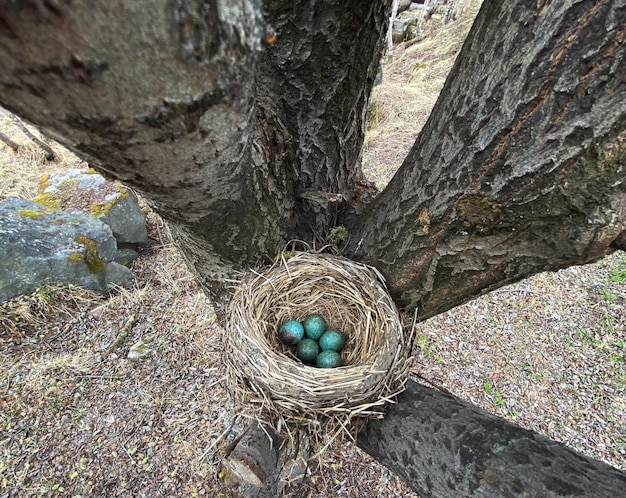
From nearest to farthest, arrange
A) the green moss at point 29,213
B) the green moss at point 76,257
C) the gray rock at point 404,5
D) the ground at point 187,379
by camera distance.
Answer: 1. the ground at point 187,379
2. the green moss at point 76,257
3. the green moss at point 29,213
4. the gray rock at point 404,5

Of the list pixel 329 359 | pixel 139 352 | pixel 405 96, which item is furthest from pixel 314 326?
pixel 405 96

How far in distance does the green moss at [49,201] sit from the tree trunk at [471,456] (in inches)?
153

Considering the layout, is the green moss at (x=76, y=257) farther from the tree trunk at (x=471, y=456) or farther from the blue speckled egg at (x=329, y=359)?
the tree trunk at (x=471, y=456)

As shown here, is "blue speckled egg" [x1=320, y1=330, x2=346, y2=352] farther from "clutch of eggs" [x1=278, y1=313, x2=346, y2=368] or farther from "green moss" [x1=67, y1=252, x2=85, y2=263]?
"green moss" [x1=67, y1=252, x2=85, y2=263]

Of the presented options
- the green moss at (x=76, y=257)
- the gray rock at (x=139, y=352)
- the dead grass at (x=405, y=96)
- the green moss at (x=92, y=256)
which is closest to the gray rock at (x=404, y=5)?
the dead grass at (x=405, y=96)

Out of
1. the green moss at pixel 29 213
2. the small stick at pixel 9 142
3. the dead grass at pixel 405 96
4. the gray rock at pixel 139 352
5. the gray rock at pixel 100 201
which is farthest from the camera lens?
the small stick at pixel 9 142

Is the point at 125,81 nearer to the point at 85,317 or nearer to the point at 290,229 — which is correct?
the point at 290,229

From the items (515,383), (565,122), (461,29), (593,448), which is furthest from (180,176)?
(461,29)

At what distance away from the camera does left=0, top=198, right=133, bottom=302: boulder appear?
3.07 metres

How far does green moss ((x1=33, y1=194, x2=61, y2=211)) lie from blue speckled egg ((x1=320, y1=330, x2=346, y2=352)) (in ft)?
11.2

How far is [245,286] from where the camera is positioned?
1.25 m

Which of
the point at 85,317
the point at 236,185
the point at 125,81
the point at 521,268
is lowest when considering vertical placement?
the point at 85,317

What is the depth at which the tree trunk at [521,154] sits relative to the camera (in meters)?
0.59

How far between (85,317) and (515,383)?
331 centimetres
